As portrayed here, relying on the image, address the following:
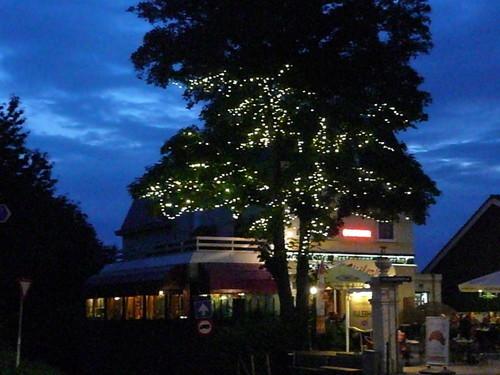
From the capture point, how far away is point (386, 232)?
40.3 meters

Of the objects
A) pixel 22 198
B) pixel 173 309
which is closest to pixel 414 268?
pixel 173 309

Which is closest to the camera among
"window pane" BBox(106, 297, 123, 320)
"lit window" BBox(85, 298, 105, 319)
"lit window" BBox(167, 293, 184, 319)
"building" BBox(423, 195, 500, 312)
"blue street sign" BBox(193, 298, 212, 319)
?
"blue street sign" BBox(193, 298, 212, 319)

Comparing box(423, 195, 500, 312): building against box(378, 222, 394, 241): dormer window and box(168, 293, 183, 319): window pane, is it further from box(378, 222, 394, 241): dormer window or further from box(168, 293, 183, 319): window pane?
box(168, 293, 183, 319): window pane

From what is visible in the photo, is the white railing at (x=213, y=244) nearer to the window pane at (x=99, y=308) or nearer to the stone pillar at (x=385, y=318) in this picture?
the window pane at (x=99, y=308)

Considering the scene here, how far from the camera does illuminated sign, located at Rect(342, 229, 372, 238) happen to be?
39181 mm

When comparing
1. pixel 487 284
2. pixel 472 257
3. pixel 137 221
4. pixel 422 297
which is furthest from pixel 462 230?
pixel 487 284

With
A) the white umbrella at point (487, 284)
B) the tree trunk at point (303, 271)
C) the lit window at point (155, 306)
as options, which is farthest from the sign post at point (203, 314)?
the lit window at point (155, 306)

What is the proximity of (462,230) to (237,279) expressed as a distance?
1568 centimetres

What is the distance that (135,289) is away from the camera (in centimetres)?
3641

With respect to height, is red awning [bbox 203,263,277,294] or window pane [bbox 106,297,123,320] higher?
red awning [bbox 203,263,277,294]

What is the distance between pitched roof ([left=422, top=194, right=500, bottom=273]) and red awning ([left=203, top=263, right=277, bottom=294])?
13.4 metres

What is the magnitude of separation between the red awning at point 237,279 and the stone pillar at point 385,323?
840 cm

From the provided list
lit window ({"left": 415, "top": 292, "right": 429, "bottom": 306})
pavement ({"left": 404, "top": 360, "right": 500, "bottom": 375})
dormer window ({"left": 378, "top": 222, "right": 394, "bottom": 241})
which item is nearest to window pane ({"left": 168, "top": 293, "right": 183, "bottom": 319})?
dormer window ({"left": 378, "top": 222, "right": 394, "bottom": 241})

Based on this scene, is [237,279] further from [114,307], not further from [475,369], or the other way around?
[114,307]
